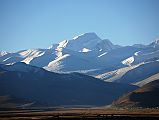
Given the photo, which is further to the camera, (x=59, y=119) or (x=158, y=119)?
(x=59, y=119)

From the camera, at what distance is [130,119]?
14950 cm

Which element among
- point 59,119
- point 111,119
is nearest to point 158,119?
point 111,119

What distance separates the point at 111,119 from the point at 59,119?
19613 mm

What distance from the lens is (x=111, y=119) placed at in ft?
486

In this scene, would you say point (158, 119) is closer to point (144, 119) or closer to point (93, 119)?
point (144, 119)

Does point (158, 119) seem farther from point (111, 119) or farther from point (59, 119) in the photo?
point (59, 119)

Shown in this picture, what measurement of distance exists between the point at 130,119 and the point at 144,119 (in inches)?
203

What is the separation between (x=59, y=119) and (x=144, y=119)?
31468 millimetres

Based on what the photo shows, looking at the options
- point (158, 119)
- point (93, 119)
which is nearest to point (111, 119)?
point (93, 119)

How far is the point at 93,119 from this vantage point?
14975 cm

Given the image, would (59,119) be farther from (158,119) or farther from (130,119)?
(158,119)

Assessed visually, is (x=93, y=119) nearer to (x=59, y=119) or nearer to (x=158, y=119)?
(x=59, y=119)

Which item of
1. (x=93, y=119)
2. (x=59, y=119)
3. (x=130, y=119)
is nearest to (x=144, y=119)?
(x=130, y=119)

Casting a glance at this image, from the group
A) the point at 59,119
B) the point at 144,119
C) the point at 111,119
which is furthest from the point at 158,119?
the point at 59,119
